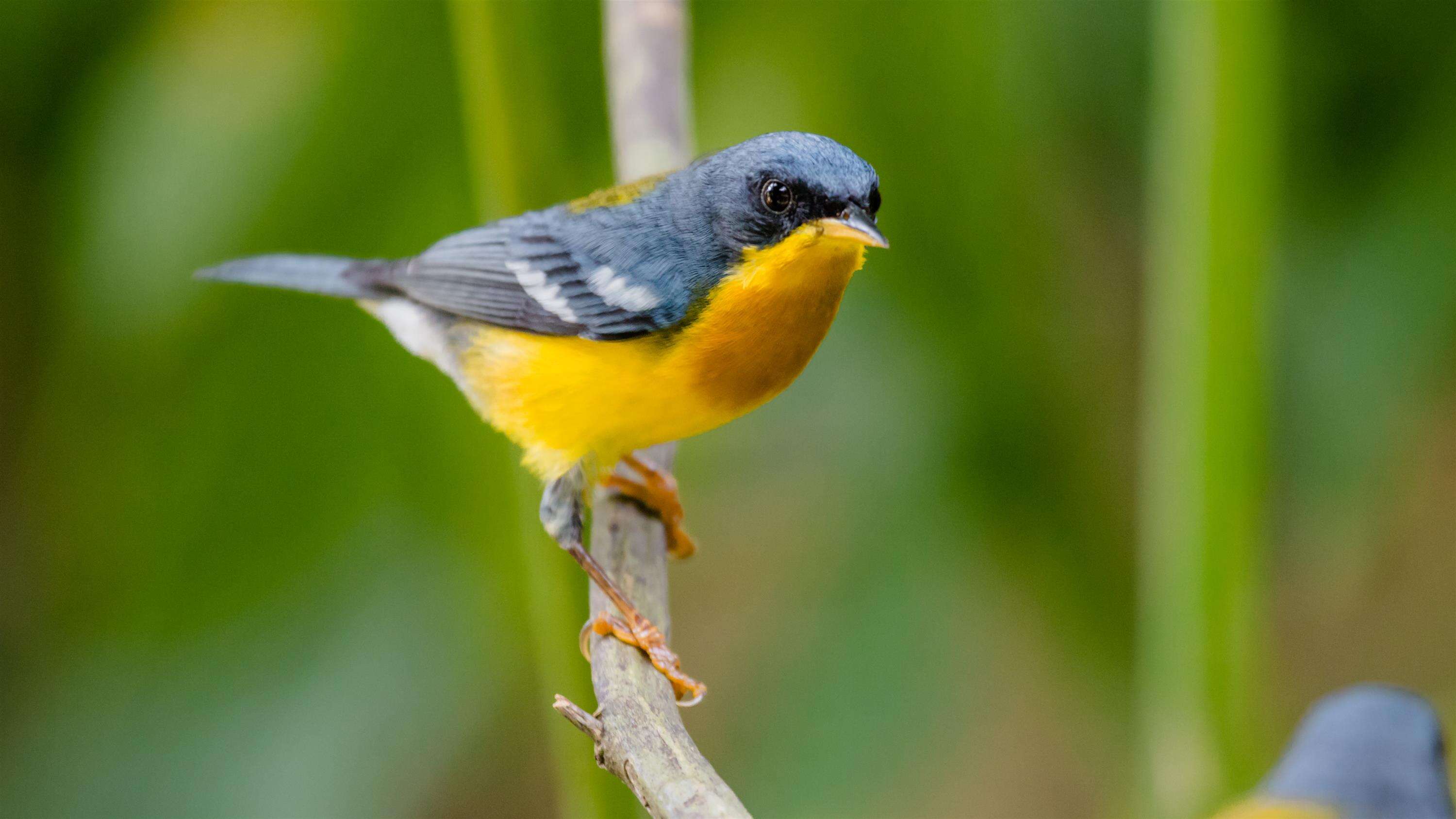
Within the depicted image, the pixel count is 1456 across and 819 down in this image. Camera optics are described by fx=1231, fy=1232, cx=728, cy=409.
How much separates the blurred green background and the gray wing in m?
0.79

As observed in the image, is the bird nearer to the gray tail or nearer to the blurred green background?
the blurred green background

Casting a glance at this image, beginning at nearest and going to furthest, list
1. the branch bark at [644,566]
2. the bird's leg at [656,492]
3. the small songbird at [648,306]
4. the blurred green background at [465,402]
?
the branch bark at [644,566], the small songbird at [648,306], the bird's leg at [656,492], the blurred green background at [465,402]

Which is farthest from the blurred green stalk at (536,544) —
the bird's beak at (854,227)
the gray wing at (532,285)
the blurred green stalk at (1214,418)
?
the blurred green stalk at (1214,418)

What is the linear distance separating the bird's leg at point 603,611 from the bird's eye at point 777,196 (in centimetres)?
63

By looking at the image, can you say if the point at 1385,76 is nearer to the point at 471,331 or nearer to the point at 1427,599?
the point at 1427,599

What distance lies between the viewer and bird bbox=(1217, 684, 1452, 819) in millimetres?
1701

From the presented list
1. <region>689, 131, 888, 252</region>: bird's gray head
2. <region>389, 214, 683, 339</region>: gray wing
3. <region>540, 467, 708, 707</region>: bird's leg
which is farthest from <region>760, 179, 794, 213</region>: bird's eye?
<region>540, 467, 708, 707</region>: bird's leg

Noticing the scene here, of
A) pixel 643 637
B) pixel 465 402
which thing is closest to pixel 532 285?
pixel 643 637

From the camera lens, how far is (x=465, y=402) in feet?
11.1

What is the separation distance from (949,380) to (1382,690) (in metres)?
1.75

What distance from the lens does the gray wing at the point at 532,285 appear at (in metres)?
2.12

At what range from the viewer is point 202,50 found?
3391mm

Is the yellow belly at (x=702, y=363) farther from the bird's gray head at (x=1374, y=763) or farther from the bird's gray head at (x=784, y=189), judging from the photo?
the bird's gray head at (x=1374, y=763)

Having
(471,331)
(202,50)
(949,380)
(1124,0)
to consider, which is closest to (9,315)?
(202,50)
